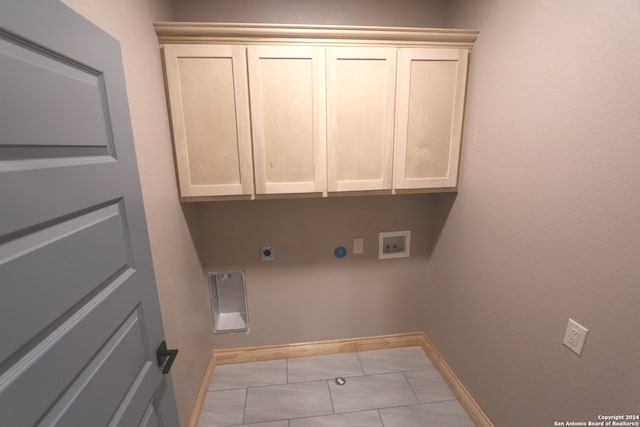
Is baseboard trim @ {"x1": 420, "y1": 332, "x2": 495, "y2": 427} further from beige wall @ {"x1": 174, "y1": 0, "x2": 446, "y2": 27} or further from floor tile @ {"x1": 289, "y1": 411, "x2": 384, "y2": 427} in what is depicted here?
beige wall @ {"x1": 174, "y1": 0, "x2": 446, "y2": 27}

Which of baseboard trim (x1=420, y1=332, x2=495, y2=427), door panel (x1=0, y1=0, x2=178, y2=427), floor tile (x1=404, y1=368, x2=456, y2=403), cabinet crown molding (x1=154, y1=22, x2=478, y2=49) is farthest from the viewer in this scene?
floor tile (x1=404, y1=368, x2=456, y2=403)

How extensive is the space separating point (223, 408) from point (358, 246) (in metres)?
1.41

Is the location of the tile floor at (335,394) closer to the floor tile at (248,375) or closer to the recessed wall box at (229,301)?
the floor tile at (248,375)

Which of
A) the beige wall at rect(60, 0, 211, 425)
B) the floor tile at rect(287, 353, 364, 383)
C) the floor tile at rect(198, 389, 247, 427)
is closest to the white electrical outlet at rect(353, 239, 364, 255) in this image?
the floor tile at rect(287, 353, 364, 383)

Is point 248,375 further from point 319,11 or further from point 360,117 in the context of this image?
point 319,11

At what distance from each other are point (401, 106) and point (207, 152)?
3.69ft

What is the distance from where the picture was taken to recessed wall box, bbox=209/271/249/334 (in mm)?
2043

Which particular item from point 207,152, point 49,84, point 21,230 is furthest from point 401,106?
point 21,230

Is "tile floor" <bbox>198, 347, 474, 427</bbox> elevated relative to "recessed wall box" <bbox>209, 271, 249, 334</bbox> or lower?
lower

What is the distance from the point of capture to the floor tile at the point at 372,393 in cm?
175

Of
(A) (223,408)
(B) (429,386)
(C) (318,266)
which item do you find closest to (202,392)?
(A) (223,408)

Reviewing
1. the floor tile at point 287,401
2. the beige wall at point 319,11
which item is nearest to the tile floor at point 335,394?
the floor tile at point 287,401

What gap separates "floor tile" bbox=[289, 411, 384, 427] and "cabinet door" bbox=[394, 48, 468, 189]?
145 centimetres

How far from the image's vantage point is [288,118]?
1479mm
